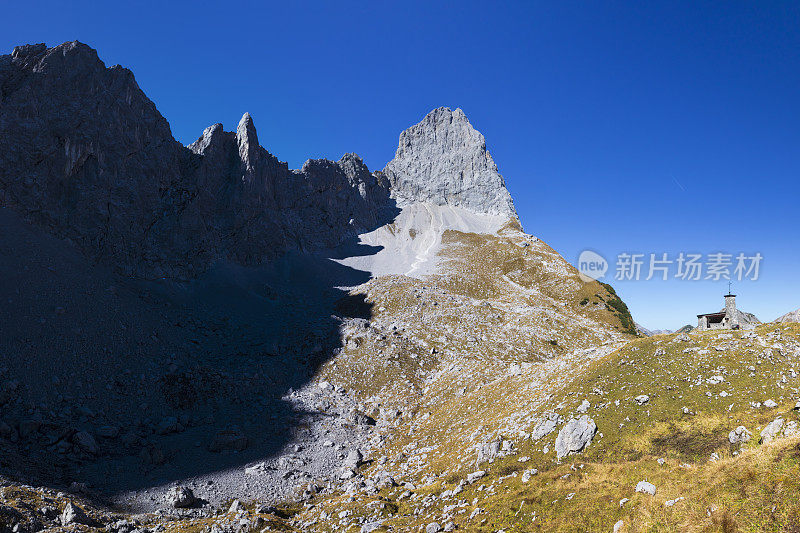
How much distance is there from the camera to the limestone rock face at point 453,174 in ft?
574

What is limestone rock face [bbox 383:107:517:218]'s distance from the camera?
17488 centimetres

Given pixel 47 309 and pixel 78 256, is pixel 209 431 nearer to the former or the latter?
pixel 47 309

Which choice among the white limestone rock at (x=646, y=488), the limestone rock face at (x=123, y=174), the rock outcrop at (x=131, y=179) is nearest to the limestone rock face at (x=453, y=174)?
the rock outcrop at (x=131, y=179)

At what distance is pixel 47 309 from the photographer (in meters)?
47.3

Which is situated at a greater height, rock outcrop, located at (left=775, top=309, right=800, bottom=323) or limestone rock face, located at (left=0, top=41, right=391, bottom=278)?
limestone rock face, located at (left=0, top=41, right=391, bottom=278)

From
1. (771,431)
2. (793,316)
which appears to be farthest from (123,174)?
(793,316)

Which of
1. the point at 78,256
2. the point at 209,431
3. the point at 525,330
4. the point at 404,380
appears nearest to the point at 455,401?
the point at 404,380

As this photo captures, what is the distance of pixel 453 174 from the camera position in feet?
610

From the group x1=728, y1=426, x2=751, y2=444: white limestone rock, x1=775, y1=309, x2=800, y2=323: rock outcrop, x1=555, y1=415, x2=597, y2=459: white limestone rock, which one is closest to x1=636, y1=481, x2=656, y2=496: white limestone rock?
x1=728, y1=426, x2=751, y2=444: white limestone rock

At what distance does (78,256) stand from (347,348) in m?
47.3

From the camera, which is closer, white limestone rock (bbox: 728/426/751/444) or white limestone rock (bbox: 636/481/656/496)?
white limestone rock (bbox: 636/481/656/496)

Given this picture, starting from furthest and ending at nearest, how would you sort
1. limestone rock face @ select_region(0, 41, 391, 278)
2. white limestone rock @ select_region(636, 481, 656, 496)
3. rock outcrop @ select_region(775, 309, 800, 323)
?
limestone rock face @ select_region(0, 41, 391, 278) → rock outcrop @ select_region(775, 309, 800, 323) → white limestone rock @ select_region(636, 481, 656, 496)

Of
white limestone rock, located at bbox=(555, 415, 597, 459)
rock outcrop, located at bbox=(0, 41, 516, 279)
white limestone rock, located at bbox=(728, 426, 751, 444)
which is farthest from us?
rock outcrop, located at bbox=(0, 41, 516, 279)

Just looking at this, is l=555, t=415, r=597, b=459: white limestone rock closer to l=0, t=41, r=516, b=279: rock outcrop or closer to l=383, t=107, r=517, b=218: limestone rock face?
l=0, t=41, r=516, b=279: rock outcrop
